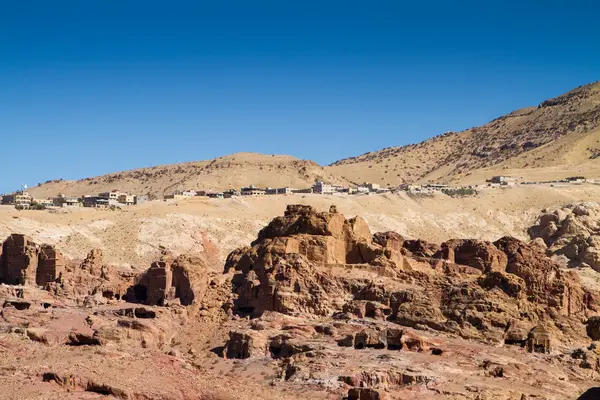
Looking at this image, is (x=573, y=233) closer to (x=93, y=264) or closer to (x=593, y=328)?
(x=593, y=328)

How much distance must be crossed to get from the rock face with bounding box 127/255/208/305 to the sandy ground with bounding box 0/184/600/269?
27.1m

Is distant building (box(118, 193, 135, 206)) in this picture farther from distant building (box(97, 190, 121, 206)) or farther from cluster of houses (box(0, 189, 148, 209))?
distant building (box(97, 190, 121, 206))

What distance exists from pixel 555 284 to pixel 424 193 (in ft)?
273

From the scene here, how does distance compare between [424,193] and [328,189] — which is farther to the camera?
[328,189]

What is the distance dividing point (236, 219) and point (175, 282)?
5821 centimetres

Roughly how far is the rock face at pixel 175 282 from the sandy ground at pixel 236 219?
1069 inches

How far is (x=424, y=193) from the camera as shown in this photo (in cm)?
14538

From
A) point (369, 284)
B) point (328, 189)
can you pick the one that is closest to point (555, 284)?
point (369, 284)

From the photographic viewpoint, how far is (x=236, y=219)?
118 m

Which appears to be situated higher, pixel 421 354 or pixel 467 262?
pixel 467 262

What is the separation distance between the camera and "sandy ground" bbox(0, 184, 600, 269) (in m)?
98.8

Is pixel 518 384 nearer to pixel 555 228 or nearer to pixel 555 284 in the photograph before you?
pixel 555 284

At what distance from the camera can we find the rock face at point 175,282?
58.8 meters

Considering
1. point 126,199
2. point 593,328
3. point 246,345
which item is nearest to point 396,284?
point 593,328
